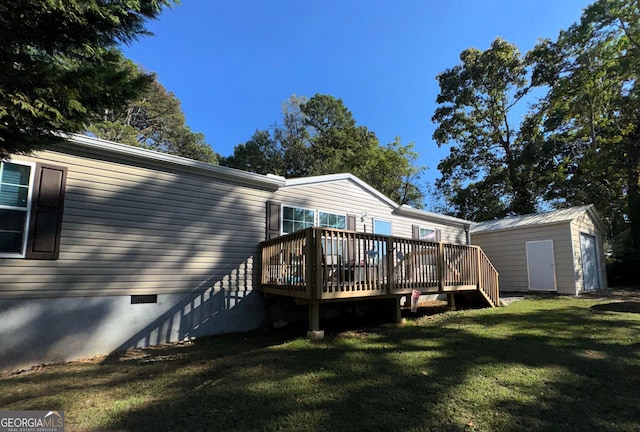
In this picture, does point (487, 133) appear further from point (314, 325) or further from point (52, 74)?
point (52, 74)

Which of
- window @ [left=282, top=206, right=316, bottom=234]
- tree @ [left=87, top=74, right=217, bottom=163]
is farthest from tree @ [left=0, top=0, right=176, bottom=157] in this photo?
tree @ [left=87, top=74, right=217, bottom=163]

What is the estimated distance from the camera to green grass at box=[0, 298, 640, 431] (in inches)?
119

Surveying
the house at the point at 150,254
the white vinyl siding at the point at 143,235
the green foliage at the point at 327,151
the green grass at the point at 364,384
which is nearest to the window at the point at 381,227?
the house at the point at 150,254

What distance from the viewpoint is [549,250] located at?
40.1 ft

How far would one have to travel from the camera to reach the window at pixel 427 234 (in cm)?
1145

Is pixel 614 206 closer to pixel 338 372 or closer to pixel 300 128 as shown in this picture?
pixel 300 128

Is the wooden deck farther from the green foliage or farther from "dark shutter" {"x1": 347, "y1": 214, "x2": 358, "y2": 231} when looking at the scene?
the green foliage

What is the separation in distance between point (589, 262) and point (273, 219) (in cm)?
1215

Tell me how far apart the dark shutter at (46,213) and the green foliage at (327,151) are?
18.3 metres

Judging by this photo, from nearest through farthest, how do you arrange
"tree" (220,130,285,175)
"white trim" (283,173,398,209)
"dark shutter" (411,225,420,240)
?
"white trim" (283,173,398,209) < "dark shutter" (411,225,420,240) < "tree" (220,130,285,175)

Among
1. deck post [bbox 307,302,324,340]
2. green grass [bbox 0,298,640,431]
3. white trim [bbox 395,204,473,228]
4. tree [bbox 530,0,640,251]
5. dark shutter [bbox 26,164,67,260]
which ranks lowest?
green grass [bbox 0,298,640,431]

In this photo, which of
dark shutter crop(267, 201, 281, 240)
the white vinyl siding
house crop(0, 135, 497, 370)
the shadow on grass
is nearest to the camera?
house crop(0, 135, 497, 370)

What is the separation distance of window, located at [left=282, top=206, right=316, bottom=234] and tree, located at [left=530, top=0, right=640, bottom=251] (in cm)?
1373

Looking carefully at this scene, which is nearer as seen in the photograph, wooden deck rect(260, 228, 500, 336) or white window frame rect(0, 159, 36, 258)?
white window frame rect(0, 159, 36, 258)
